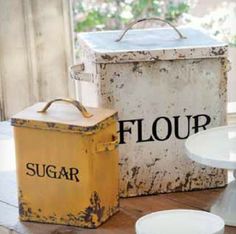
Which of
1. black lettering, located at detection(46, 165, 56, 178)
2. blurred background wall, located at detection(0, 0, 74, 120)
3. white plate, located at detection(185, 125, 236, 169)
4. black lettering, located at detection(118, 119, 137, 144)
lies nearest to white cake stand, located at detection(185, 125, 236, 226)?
white plate, located at detection(185, 125, 236, 169)

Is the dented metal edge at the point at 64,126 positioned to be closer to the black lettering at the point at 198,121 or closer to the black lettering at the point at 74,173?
the black lettering at the point at 74,173

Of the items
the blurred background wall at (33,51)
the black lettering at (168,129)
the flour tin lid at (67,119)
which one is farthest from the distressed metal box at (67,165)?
the blurred background wall at (33,51)

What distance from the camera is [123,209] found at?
4.41 ft

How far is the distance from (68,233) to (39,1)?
815 mm

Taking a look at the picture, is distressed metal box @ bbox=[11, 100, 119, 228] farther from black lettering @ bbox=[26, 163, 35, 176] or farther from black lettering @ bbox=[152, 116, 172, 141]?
black lettering @ bbox=[152, 116, 172, 141]

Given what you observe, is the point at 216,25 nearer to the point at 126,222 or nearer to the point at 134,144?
the point at 134,144

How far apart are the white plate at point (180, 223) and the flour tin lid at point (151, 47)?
12.4 inches

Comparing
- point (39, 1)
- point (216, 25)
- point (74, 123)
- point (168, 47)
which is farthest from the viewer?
point (216, 25)

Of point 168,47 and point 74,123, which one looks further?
point 168,47

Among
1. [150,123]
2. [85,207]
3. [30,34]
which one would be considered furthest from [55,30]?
[85,207]

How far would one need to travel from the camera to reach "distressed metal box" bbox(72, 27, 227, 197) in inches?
52.5

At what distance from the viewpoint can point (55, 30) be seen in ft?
6.18

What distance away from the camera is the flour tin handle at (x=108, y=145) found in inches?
48.6

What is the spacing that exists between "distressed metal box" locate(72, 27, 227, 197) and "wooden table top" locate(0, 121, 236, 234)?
0.03m
